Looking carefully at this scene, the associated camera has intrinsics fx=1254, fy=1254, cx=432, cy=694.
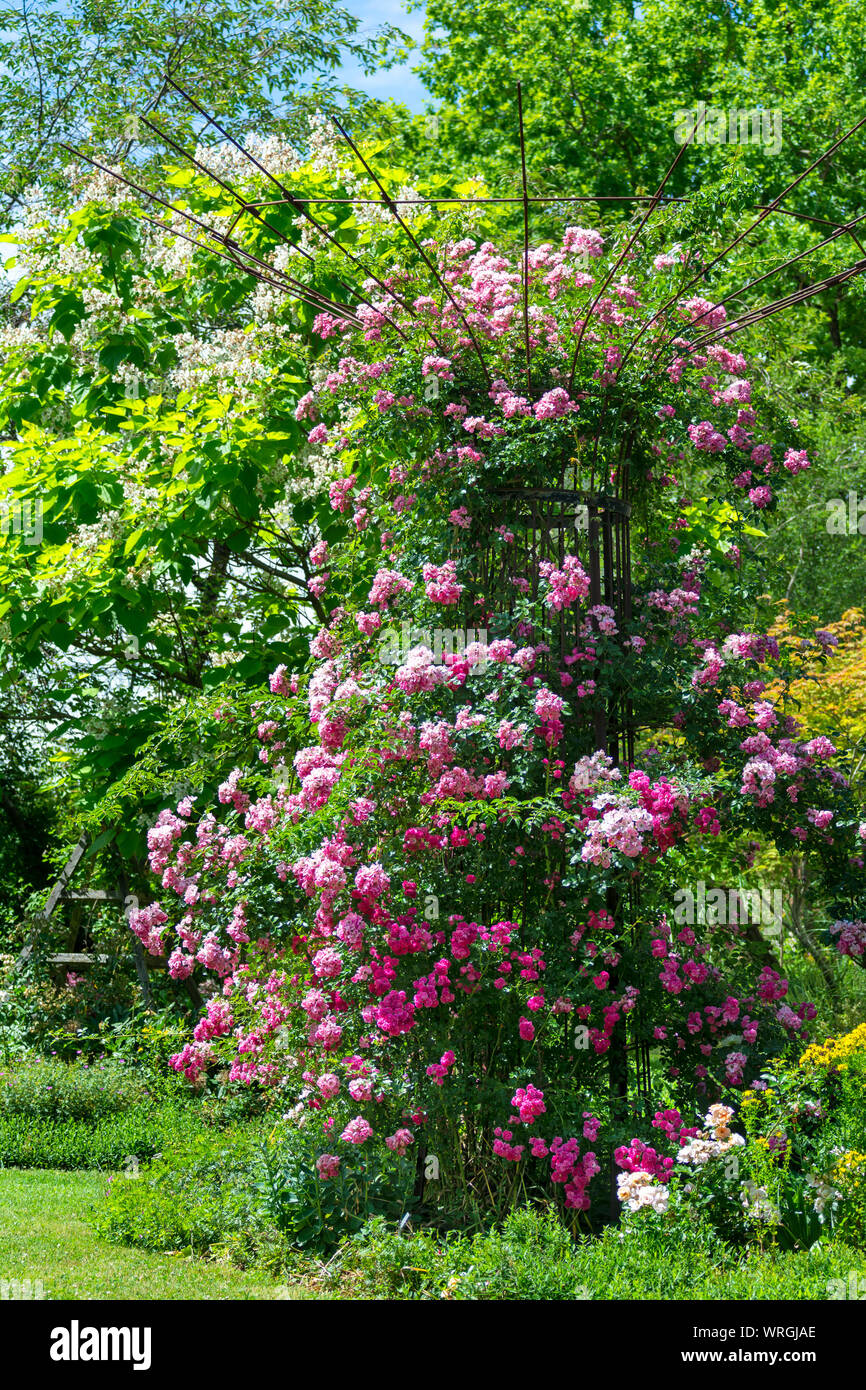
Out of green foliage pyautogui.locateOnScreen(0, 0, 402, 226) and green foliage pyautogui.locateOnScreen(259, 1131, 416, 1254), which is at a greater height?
green foliage pyautogui.locateOnScreen(0, 0, 402, 226)

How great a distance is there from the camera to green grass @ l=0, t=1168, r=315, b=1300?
4.26 metres

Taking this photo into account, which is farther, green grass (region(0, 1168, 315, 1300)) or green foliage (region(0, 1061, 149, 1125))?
green foliage (region(0, 1061, 149, 1125))

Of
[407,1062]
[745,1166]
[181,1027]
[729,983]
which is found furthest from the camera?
[181,1027]

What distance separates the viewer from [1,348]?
848 cm

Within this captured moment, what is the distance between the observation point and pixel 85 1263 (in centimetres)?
468

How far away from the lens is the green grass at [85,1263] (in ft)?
14.0

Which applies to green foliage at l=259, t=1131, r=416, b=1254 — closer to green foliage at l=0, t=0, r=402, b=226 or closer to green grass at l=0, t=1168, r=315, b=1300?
green grass at l=0, t=1168, r=315, b=1300

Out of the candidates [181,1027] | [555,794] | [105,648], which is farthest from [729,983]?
[105,648]

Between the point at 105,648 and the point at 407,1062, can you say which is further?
the point at 105,648

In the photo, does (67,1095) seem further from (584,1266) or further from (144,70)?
(144,70)

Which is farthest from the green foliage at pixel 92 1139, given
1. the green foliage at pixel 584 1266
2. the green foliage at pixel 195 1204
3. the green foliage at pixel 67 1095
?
the green foliage at pixel 584 1266

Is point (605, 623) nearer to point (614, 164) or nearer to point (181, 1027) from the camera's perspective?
point (181, 1027)

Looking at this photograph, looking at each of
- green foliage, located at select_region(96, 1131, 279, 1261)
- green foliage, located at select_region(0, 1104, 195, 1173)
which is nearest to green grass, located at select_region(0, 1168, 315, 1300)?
green foliage, located at select_region(96, 1131, 279, 1261)
